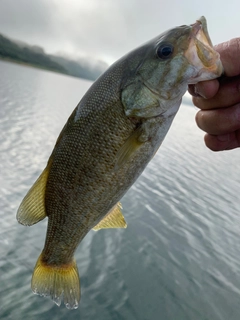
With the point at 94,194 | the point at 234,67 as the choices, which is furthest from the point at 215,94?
the point at 94,194

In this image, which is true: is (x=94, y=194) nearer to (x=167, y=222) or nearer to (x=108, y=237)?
(x=108, y=237)

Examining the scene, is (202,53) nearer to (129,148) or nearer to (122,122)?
(122,122)

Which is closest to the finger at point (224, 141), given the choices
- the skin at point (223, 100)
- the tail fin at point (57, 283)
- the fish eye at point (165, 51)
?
the skin at point (223, 100)

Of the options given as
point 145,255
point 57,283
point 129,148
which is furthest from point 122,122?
point 145,255

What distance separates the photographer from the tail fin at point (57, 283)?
279cm

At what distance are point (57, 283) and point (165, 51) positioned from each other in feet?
7.62

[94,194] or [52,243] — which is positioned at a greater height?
[94,194]

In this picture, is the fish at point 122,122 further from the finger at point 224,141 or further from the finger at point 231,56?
the finger at point 224,141

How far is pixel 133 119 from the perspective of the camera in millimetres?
2398

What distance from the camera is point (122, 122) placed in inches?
94.3

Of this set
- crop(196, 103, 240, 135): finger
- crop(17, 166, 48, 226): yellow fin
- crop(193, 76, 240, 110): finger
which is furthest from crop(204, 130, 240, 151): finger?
crop(17, 166, 48, 226): yellow fin

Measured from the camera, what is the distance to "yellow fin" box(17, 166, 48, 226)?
268 cm

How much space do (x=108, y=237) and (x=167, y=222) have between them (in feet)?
9.63

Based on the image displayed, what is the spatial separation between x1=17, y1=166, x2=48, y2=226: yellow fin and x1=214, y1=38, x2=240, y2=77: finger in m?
1.79
